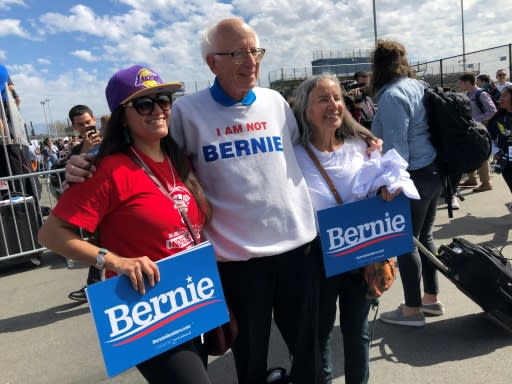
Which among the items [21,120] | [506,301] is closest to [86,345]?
[506,301]

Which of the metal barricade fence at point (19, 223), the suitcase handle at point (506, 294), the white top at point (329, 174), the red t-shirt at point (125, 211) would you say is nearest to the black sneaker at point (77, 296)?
the metal barricade fence at point (19, 223)

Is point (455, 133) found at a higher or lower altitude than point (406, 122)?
lower

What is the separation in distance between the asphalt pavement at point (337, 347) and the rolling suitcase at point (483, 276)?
30 centimetres

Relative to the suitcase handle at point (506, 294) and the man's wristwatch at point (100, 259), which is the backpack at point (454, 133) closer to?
the suitcase handle at point (506, 294)

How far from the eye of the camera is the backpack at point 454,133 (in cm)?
281

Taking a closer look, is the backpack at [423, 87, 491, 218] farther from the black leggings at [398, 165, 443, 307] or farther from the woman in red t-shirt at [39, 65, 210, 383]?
the woman in red t-shirt at [39, 65, 210, 383]

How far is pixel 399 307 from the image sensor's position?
10.7ft

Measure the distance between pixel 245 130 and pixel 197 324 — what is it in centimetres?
85

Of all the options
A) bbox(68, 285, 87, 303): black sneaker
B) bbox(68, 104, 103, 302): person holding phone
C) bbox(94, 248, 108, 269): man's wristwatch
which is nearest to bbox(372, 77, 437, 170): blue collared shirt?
bbox(94, 248, 108, 269): man's wristwatch

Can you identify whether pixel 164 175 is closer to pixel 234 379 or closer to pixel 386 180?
pixel 386 180

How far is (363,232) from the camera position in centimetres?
207

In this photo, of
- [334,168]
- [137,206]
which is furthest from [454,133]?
[137,206]

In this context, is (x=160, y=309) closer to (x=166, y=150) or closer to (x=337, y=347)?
(x=166, y=150)

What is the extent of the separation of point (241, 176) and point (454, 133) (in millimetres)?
1735
